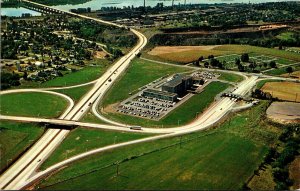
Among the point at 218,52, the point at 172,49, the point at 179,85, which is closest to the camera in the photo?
the point at 179,85

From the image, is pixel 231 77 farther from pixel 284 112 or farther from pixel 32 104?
pixel 32 104

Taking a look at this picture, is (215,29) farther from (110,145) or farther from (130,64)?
(110,145)

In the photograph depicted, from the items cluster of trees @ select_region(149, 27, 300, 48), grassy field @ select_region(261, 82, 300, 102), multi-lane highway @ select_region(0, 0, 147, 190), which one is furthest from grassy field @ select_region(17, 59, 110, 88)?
grassy field @ select_region(261, 82, 300, 102)

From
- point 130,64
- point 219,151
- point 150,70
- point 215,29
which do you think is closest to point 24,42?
point 130,64

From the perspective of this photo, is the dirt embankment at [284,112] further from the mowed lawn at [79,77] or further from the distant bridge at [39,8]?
the distant bridge at [39,8]

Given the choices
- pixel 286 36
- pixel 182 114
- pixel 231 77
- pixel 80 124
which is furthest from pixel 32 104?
pixel 286 36

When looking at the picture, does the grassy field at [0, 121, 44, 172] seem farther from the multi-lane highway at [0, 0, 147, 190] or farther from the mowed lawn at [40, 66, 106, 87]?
the mowed lawn at [40, 66, 106, 87]
